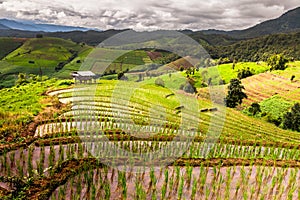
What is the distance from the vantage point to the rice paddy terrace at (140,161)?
9327mm

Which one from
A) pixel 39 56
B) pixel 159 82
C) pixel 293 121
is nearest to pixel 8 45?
pixel 39 56

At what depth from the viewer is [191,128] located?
701 inches

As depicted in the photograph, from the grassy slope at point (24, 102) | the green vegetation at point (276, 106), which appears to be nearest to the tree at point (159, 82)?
the grassy slope at point (24, 102)

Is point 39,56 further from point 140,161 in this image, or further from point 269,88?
point 140,161

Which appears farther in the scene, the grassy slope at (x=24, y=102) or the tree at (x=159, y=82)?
the tree at (x=159, y=82)

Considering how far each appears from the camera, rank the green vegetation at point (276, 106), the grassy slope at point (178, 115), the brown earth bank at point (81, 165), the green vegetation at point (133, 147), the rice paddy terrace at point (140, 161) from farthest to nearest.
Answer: the green vegetation at point (276, 106), the grassy slope at point (178, 115), the green vegetation at point (133, 147), the rice paddy terrace at point (140, 161), the brown earth bank at point (81, 165)

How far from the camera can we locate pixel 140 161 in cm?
1174

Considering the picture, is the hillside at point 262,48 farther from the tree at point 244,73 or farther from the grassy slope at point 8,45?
the grassy slope at point 8,45

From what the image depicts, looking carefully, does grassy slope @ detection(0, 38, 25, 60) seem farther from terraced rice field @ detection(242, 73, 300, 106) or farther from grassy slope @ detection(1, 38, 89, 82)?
terraced rice field @ detection(242, 73, 300, 106)

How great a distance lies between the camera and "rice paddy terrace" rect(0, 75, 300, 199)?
30.6 feet

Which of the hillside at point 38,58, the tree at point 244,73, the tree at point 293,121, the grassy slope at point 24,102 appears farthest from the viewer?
the hillside at point 38,58

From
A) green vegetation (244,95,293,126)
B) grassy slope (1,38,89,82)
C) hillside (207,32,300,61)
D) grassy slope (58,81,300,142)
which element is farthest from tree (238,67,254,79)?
grassy slope (1,38,89,82)

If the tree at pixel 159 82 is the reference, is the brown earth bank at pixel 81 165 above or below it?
below

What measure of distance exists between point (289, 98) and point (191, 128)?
115 ft
